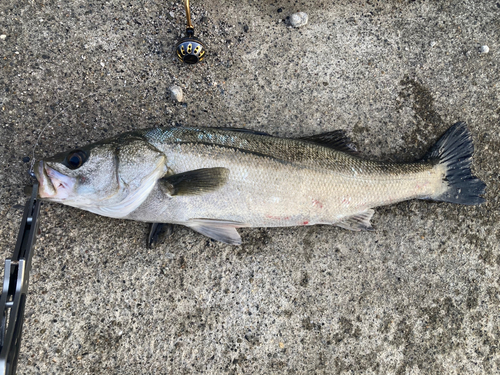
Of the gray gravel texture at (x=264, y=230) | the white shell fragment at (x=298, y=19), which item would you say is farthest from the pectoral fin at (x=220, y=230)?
the white shell fragment at (x=298, y=19)

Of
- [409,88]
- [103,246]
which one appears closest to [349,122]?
[409,88]

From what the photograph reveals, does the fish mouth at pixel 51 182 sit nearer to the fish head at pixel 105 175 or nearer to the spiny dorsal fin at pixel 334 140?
the fish head at pixel 105 175

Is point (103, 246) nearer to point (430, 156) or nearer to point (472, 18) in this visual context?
point (430, 156)

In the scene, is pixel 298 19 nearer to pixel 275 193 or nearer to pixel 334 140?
pixel 334 140

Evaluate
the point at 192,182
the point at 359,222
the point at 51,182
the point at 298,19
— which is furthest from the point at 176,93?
the point at 359,222

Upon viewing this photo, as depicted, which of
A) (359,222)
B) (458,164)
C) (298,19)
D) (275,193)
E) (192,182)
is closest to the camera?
(192,182)

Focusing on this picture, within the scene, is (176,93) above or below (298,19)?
below
